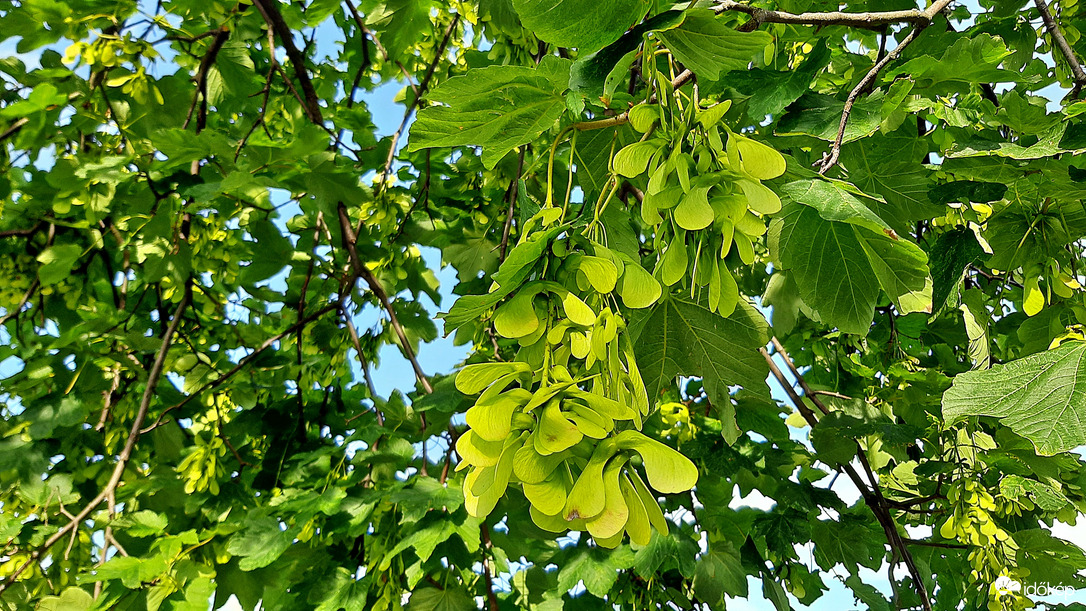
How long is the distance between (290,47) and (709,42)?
1.84 metres

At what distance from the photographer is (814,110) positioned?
1049mm

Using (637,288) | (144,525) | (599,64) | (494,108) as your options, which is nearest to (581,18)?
(599,64)

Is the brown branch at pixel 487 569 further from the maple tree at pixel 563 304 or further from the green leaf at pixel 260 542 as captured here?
the green leaf at pixel 260 542

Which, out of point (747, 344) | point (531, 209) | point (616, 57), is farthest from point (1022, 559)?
point (616, 57)

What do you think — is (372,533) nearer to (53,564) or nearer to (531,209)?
(53,564)

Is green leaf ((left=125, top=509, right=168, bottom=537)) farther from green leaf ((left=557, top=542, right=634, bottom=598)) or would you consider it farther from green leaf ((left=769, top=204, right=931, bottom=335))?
green leaf ((left=769, top=204, right=931, bottom=335))

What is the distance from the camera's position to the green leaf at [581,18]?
2.30ft

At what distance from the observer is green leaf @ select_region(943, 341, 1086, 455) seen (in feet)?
2.84

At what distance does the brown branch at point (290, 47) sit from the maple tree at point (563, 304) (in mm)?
17

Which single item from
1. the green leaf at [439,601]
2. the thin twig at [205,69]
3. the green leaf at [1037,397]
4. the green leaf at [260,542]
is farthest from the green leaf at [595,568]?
the thin twig at [205,69]

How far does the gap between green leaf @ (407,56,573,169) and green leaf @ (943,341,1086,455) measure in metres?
0.63

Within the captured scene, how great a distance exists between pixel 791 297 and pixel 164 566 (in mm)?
1601

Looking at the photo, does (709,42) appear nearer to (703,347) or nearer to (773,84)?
(773,84)

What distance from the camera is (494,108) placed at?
0.84m
